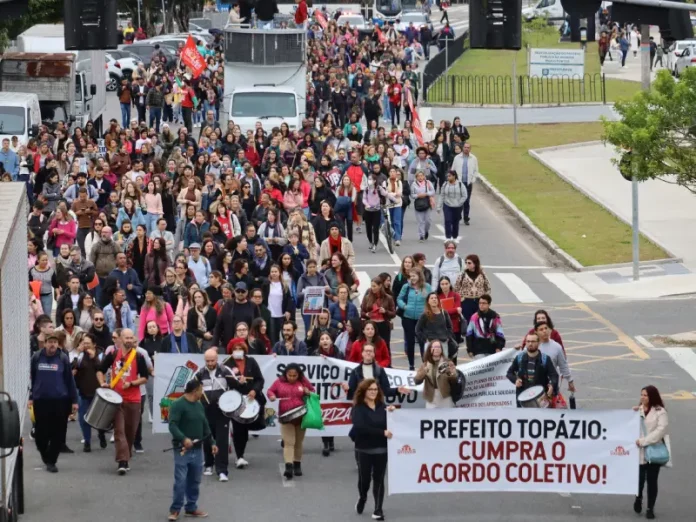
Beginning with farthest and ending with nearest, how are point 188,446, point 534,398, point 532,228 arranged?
1. point 532,228
2. point 534,398
3. point 188,446

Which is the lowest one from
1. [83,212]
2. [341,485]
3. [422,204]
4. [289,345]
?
[341,485]

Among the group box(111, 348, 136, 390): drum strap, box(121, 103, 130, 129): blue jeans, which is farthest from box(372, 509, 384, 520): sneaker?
box(121, 103, 130, 129): blue jeans

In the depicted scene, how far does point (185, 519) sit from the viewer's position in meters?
15.0

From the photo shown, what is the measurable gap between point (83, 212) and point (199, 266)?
5.66 metres

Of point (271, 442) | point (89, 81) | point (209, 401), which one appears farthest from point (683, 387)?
point (89, 81)

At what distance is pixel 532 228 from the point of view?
33500mm

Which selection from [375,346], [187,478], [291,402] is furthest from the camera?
[375,346]

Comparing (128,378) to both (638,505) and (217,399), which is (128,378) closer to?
(217,399)

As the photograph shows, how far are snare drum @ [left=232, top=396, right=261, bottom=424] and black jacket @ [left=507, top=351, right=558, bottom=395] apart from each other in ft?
8.63

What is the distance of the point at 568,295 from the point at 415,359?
5.89m

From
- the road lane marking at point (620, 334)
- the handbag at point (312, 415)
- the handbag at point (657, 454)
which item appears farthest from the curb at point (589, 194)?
the handbag at point (657, 454)

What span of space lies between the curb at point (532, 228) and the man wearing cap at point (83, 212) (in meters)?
8.64

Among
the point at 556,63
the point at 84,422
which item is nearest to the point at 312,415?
the point at 84,422

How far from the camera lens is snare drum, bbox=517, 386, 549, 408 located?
54.5 feet
